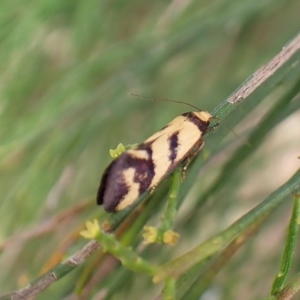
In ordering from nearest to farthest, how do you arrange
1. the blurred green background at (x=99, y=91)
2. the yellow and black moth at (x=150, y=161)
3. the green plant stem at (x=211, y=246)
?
1. the green plant stem at (x=211, y=246)
2. the yellow and black moth at (x=150, y=161)
3. the blurred green background at (x=99, y=91)

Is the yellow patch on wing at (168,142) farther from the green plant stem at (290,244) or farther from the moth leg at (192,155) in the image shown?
the green plant stem at (290,244)

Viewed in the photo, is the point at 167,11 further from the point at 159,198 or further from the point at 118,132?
the point at 159,198

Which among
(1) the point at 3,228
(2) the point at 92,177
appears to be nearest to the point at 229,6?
(2) the point at 92,177

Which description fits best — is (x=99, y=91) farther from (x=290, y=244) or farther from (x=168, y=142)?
(x=290, y=244)

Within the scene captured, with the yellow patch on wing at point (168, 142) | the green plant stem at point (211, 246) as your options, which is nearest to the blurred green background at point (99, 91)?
the yellow patch on wing at point (168, 142)

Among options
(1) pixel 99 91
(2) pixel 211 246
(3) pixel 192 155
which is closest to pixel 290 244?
(2) pixel 211 246

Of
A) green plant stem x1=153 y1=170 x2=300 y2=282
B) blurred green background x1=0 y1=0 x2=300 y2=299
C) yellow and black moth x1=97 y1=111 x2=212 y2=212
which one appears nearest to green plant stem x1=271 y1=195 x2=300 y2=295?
green plant stem x1=153 y1=170 x2=300 y2=282

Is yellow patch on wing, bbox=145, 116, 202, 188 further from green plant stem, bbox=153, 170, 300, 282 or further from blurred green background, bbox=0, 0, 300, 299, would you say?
blurred green background, bbox=0, 0, 300, 299
